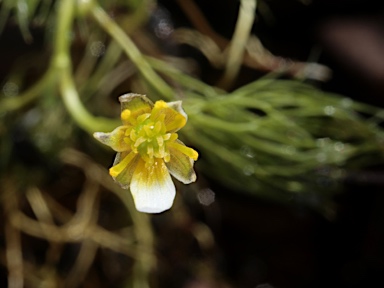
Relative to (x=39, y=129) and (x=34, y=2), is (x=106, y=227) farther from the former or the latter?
(x=34, y=2)

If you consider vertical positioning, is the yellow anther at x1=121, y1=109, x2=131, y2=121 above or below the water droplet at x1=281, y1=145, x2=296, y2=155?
→ above

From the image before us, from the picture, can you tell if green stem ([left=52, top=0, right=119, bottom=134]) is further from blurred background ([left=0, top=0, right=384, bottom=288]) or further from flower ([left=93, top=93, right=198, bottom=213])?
flower ([left=93, top=93, right=198, bottom=213])

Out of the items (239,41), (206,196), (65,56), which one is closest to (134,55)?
(65,56)

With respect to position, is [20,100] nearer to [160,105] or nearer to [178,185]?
[178,185]

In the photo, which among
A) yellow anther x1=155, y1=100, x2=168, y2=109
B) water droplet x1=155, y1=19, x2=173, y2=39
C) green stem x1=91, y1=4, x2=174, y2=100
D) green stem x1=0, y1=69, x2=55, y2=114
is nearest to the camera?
yellow anther x1=155, y1=100, x2=168, y2=109

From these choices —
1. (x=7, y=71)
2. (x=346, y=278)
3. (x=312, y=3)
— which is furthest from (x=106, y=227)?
(x=312, y=3)

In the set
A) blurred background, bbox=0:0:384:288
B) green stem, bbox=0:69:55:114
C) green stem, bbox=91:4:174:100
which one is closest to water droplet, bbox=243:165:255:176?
blurred background, bbox=0:0:384:288
